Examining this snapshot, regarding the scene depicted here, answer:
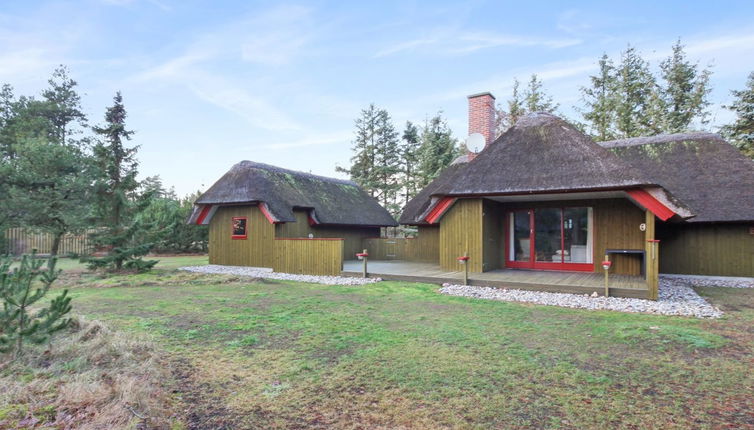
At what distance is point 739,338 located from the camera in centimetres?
504

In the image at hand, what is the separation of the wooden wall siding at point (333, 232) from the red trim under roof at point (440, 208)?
5.58m

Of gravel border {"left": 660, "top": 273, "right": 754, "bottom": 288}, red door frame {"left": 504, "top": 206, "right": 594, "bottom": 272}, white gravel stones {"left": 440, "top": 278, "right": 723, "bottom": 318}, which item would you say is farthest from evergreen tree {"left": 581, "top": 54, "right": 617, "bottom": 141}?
white gravel stones {"left": 440, "top": 278, "right": 723, "bottom": 318}

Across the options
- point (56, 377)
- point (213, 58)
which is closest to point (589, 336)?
point (56, 377)

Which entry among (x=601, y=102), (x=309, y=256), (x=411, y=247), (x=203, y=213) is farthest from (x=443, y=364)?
(x=601, y=102)

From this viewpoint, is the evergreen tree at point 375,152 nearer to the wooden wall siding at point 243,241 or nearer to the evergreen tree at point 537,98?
the evergreen tree at point 537,98

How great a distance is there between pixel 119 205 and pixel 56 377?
10.3m

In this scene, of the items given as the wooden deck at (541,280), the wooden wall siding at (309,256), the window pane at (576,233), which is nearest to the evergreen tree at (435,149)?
the window pane at (576,233)

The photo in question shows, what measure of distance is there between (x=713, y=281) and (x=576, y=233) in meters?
4.02

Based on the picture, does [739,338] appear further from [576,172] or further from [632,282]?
[576,172]

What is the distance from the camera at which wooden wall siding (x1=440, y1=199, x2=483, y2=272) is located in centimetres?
1023

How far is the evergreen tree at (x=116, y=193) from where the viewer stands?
11516mm

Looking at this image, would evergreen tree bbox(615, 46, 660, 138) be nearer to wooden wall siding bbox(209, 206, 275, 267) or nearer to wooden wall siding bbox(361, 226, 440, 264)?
wooden wall siding bbox(361, 226, 440, 264)

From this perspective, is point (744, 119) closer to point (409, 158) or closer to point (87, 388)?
point (409, 158)

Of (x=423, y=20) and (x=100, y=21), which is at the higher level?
(x=423, y=20)
